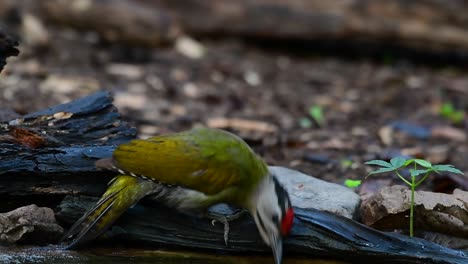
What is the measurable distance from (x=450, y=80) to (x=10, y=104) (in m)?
4.90

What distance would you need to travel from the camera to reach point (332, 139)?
272 inches

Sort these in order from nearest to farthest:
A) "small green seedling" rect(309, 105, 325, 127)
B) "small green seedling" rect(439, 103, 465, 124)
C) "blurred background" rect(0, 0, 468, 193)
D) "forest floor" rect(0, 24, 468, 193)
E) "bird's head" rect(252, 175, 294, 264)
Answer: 1. "bird's head" rect(252, 175, 294, 264)
2. "forest floor" rect(0, 24, 468, 193)
3. "blurred background" rect(0, 0, 468, 193)
4. "small green seedling" rect(309, 105, 325, 127)
5. "small green seedling" rect(439, 103, 465, 124)

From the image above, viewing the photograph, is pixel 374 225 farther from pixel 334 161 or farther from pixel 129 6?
pixel 129 6

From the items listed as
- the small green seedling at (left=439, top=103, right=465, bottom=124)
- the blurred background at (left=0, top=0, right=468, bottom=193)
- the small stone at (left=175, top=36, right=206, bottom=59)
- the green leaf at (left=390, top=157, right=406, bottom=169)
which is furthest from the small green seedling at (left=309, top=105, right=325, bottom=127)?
the green leaf at (left=390, top=157, right=406, bottom=169)

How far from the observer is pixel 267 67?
9.20 meters

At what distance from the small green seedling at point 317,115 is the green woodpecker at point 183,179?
3.79 m

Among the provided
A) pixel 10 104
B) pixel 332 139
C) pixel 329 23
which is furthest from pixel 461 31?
pixel 10 104

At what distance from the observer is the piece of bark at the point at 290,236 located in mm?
3730

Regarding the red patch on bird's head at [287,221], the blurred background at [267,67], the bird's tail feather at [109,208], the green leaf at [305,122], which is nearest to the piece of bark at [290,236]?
the bird's tail feather at [109,208]

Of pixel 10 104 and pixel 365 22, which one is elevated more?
pixel 365 22

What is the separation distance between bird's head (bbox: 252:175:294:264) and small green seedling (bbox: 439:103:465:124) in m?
4.51

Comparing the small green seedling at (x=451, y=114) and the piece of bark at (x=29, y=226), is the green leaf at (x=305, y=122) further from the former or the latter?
the piece of bark at (x=29, y=226)

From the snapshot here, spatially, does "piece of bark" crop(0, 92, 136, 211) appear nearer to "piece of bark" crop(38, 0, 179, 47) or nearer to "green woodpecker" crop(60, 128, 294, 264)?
"green woodpecker" crop(60, 128, 294, 264)

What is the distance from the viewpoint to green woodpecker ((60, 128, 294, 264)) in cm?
366
